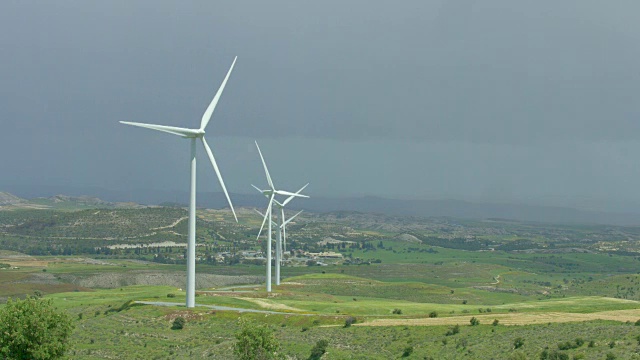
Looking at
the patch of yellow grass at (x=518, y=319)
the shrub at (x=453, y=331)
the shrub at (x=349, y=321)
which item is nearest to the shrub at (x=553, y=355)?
the shrub at (x=453, y=331)

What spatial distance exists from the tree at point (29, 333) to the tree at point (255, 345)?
54.7ft

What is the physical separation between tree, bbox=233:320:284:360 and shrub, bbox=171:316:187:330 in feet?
90.8

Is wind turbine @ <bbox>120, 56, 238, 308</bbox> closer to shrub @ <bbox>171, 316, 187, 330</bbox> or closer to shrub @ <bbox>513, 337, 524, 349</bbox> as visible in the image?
shrub @ <bbox>171, 316, 187, 330</bbox>

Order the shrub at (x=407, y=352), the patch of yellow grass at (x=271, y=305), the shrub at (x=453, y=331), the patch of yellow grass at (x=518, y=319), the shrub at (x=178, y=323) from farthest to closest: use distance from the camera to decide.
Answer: the patch of yellow grass at (x=271, y=305) → the shrub at (x=178, y=323) → the patch of yellow grass at (x=518, y=319) → the shrub at (x=453, y=331) → the shrub at (x=407, y=352)

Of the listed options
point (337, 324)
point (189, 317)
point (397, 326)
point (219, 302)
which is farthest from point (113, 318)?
point (397, 326)

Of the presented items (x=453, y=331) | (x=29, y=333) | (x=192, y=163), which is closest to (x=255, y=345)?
(x=29, y=333)

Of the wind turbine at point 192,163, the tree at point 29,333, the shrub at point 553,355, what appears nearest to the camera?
the shrub at point 553,355

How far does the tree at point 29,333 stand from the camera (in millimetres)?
67125

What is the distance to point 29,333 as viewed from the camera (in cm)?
6806

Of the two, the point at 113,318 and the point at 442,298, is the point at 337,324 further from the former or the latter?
the point at 442,298

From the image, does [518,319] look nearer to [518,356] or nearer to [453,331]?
[453,331]

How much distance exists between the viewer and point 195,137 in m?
108

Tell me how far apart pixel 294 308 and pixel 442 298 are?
64.0 m

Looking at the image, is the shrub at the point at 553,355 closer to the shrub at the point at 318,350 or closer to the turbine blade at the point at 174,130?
the shrub at the point at 318,350
